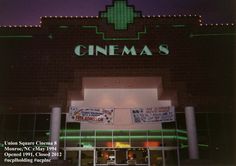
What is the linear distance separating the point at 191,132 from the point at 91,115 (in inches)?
248

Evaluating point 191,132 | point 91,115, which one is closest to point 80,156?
point 91,115

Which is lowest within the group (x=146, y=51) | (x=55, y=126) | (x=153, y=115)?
(x=55, y=126)

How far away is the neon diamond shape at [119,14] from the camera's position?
22.5 metres

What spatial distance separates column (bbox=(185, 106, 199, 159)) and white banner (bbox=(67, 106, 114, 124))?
4.85 meters

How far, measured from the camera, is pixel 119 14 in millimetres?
22531

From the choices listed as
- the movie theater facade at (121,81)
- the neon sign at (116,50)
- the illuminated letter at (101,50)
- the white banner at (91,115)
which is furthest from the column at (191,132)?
the illuminated letter at (101,50)

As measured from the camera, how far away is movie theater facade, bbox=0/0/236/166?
21.2 metres

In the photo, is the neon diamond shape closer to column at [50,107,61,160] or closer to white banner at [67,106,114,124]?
white banner at [67,106,114,124]

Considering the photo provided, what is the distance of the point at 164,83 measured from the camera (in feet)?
69.3

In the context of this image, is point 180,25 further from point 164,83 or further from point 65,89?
point 65,89

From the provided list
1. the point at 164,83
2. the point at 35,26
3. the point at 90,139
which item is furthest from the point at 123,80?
the point at 35,26

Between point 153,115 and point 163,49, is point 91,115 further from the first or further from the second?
point 163,49

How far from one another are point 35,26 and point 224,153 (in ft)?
48.6

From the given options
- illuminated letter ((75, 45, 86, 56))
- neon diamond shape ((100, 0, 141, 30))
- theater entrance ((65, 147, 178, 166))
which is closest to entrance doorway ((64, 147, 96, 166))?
theater entrance ((65, 147, 178, 166))
